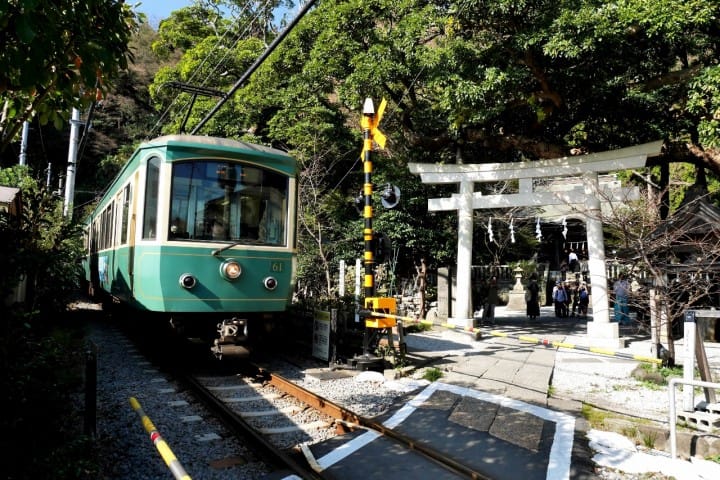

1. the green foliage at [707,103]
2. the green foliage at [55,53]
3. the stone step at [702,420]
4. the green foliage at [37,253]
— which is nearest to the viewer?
the green foliage at [55,53]

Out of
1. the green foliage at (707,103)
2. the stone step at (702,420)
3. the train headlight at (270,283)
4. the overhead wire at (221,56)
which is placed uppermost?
the overhead wire at (221,56)

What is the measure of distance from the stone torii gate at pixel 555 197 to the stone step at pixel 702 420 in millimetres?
5573

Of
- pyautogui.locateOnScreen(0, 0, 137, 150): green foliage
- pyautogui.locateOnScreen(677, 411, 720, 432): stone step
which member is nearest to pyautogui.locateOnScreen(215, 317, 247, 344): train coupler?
pyautogui.locateOnScreen(0, 0, 137, 150): green foliage

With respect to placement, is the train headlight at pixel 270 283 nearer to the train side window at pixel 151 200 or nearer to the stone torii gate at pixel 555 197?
the train side window at pixel 151 200

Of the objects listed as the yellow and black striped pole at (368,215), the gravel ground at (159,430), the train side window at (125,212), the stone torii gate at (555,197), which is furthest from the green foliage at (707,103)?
the train side window at (125,212)

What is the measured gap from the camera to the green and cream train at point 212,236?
23.2 feet

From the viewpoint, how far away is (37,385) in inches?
148

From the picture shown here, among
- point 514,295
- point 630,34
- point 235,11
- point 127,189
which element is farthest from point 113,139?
point 630,34

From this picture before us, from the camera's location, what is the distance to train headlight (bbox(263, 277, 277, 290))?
24.9ft

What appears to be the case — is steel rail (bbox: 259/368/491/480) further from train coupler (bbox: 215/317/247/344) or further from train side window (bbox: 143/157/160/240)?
train side window (bbox: 143/157/160/240)

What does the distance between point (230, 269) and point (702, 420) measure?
5755mm

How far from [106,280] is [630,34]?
11.4 meters

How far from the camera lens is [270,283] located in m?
7.62

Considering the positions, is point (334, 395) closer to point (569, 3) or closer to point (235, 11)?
point (569, 3)
